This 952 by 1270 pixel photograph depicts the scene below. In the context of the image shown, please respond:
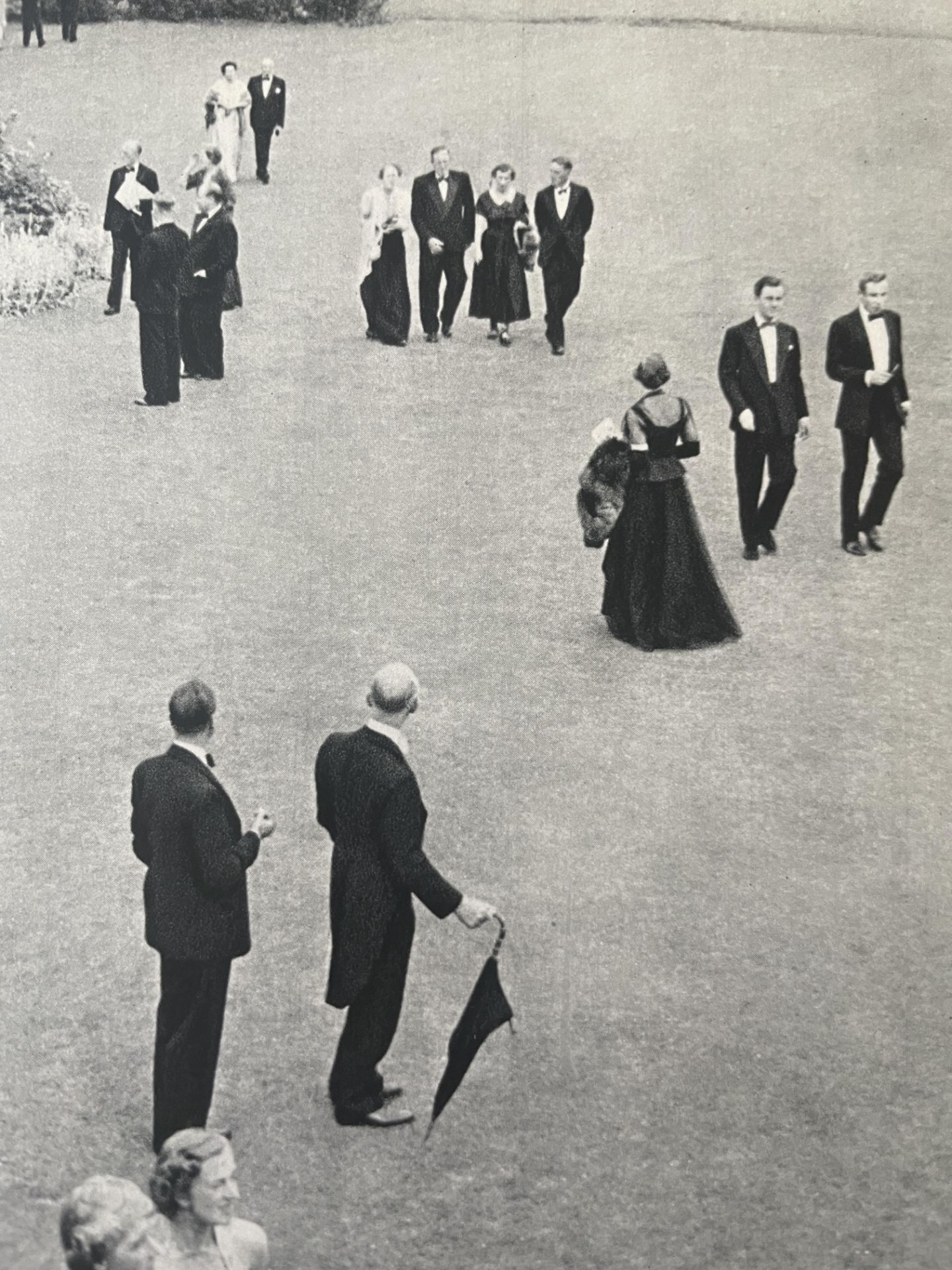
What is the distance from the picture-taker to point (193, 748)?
6211mm

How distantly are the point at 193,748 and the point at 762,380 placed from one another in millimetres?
5553

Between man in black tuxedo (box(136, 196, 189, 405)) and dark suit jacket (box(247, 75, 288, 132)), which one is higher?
dark suit jacket (box(247, 75, 288, 132))

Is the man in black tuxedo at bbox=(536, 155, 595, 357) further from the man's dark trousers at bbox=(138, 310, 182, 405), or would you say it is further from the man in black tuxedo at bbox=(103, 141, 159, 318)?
the man in black tuxedo at bbox=(103, 141, 159, 318)

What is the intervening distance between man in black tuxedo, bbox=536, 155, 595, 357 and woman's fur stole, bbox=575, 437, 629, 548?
16.5ft

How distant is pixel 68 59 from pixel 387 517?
4313mm

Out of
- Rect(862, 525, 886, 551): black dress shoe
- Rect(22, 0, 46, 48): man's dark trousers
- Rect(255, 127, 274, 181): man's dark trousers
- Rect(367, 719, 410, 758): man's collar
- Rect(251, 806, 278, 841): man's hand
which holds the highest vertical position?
Rect(22, 0, 46, 48): man's dark trousers

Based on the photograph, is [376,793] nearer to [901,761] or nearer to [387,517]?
[901,761]

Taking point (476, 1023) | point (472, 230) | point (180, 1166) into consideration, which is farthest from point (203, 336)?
point (180, 1166)

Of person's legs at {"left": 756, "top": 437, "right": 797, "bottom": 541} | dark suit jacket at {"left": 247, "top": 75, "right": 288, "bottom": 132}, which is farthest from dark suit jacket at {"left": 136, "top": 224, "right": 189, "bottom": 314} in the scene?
person's legs at {"left": 756, "top": 437, "right": 797, "bottom": 541}

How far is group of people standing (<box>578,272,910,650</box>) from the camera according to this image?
9.95 m

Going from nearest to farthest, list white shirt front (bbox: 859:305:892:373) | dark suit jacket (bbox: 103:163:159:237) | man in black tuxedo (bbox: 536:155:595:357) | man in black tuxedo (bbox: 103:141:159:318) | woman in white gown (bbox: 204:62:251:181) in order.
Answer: white shirt front (bbox: 859:305:892:373) < man in black tuxedo (bbox: 536:155:595:357) < man in black tuxedo (bbox: 103:141:159:318) < dark suit jacket (bbox: 103:163:159:237) < woman in white gown (bbox: 204:62:251:181)

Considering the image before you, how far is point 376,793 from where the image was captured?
20.4ft

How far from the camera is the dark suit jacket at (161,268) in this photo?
13.3 meters

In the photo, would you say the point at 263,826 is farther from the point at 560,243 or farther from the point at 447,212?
the point at 447,212
